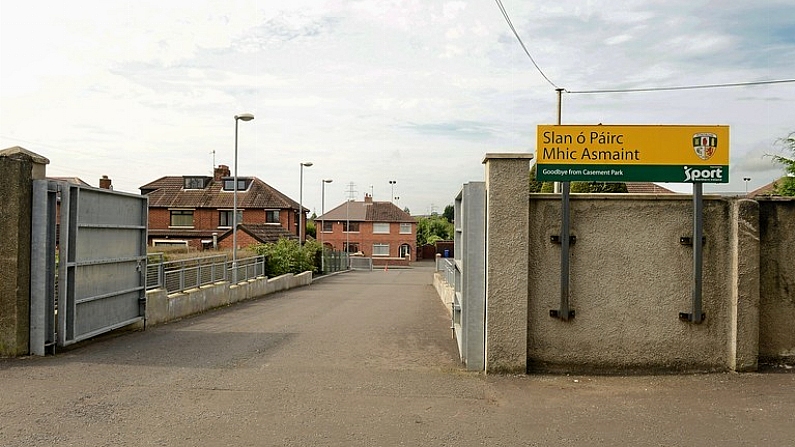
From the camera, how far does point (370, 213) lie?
82188 millimetres

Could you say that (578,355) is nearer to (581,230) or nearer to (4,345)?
(581,230)

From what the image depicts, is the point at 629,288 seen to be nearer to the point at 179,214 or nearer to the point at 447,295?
the point at 447,295

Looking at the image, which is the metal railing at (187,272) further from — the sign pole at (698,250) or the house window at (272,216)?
the house window at (272,216)

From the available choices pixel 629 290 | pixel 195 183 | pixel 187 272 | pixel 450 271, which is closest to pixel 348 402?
pixel 629 290

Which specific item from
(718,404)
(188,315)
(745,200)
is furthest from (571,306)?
(188,315)

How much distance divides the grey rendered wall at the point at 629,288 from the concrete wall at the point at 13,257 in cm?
639

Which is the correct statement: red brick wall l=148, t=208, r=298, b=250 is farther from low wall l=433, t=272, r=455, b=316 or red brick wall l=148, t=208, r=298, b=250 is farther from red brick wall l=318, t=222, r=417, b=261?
low wall l=433, t=272, r=455, b=316

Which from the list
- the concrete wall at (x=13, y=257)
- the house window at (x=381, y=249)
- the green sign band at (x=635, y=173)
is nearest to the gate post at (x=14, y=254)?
the concrete wall at (x=13, y=257)

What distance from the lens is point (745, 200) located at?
754 cm

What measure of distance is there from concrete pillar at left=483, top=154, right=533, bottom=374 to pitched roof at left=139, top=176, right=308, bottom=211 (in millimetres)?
53760

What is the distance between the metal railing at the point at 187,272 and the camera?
501 inches

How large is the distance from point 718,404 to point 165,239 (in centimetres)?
5843

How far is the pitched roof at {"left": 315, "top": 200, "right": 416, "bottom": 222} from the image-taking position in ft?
267

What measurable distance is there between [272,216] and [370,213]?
75.8ft
